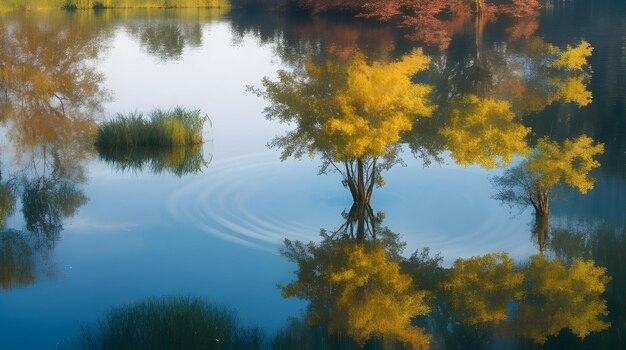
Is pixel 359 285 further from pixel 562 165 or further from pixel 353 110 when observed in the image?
pixel 562 165

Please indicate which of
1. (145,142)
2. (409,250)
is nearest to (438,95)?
(145,142)

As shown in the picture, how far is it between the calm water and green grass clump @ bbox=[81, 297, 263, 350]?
0.25 metres

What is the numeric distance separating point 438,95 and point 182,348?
10.4 meters

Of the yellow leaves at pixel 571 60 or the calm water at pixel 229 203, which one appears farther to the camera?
the yellow leaves at pixel 571 60

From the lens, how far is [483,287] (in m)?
9.86

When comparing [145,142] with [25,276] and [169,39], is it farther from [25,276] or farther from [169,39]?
[169,39]

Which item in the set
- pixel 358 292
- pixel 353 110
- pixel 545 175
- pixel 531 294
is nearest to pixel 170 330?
pixel 358 292

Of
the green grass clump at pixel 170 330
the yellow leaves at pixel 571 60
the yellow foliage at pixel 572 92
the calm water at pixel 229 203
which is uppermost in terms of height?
the yellow leaves at pixel 571 60

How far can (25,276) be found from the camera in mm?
10469

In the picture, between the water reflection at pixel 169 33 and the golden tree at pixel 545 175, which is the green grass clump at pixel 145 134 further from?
the water reflection at pixel 169 33

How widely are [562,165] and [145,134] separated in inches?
317

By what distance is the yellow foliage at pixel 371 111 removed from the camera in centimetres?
1178

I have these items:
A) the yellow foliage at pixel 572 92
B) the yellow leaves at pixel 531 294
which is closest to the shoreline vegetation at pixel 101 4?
the yellow foliage at pixel 572 92

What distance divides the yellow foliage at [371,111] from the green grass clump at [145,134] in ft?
17.9
